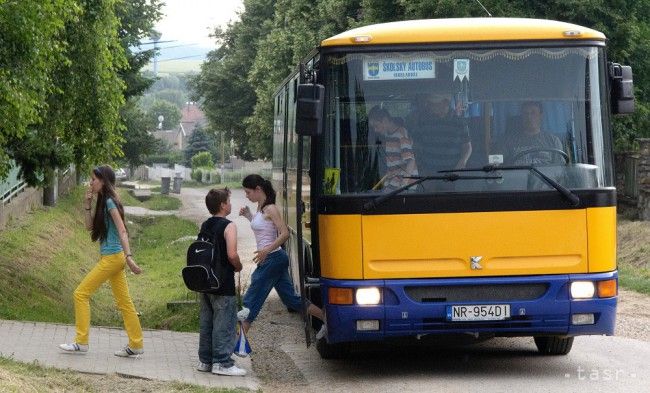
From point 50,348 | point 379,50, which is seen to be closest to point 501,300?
point 379,50

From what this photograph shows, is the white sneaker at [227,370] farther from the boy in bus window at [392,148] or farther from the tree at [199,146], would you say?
the tree at [199,146]

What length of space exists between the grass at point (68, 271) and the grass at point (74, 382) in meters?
4.82

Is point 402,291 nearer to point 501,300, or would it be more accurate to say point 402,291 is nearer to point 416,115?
point 501,300

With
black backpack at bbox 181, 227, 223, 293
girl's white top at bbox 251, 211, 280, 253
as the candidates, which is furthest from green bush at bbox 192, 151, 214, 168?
black backpack at bbox 181, 227, 223, 293

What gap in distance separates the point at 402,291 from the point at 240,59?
60.4m

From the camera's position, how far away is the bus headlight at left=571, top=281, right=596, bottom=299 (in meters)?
10.5

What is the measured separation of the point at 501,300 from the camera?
10.5m

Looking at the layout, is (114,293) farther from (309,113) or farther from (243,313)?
(309,113)

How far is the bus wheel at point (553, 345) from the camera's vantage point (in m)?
12.0

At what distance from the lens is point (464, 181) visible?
10.5 meters

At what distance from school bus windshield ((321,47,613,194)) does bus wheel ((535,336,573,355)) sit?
6.41ft

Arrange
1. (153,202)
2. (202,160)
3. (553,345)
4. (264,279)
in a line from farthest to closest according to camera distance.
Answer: (202,160) < (153,202) < (264,279) < (553,345)

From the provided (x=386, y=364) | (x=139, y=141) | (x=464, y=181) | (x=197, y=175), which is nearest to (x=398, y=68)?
(x=464, y=181)

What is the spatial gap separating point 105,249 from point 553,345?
4245mm
